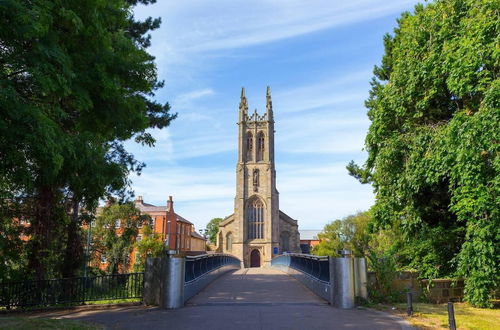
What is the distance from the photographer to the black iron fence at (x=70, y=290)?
1025 cm

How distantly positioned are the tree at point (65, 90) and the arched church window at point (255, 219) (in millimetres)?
50967

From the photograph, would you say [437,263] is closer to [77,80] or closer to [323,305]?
[323,305]

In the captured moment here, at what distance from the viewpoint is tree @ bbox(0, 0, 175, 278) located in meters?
5.79

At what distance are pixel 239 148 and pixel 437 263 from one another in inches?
2095

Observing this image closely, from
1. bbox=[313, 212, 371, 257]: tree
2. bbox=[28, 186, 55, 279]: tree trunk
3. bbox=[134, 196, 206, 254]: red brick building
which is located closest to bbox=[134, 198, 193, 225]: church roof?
bbox=[134, 196, 206, 254]: red brick building

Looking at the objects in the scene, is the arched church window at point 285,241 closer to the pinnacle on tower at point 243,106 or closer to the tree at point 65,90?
the pinnacle on tower at point 243,106

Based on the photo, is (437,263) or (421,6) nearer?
(437,263)

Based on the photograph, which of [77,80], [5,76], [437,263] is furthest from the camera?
[437,263]

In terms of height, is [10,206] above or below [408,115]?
below

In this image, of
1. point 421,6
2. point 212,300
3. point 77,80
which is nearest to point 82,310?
point 212,300

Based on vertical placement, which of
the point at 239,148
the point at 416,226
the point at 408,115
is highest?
the point at 239,148

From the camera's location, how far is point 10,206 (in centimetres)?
1403

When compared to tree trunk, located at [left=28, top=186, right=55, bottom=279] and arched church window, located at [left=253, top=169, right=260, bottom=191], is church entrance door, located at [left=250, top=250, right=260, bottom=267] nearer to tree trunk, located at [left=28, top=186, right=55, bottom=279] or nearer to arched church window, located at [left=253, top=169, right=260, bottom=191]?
arched church window, located at [left=253, top=169, right=260, bottom=191]

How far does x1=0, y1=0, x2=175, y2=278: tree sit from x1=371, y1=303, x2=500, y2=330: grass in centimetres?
659
